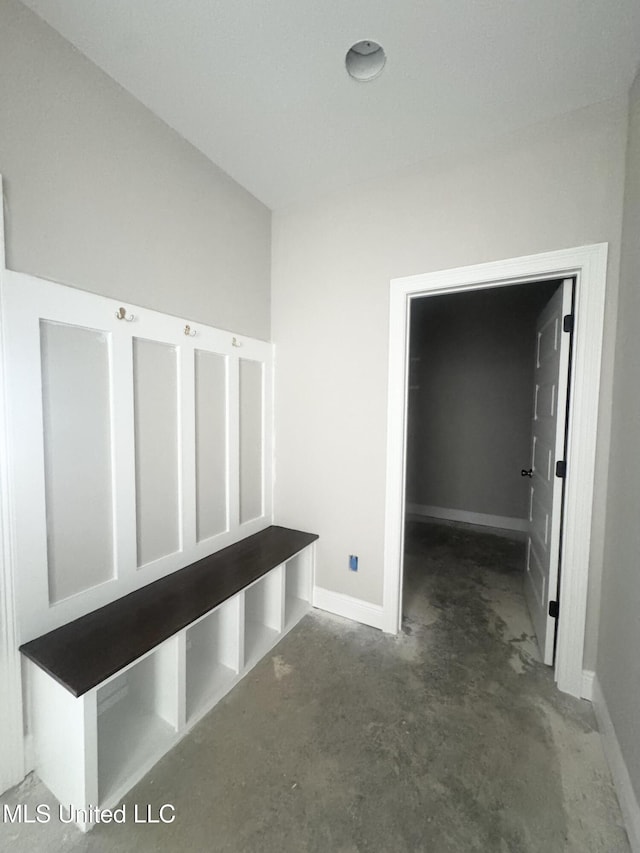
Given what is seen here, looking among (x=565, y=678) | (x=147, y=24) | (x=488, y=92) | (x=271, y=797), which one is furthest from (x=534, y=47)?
(x=271, y=797)

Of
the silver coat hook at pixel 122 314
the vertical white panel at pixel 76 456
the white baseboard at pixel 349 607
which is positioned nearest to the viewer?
the vertical white panel at pixel 76 456

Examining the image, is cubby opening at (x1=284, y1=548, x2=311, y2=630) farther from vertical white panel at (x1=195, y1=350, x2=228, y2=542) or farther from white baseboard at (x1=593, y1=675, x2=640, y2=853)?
white baseboard at (x1=593, y1=675, x2=640, y2=853)

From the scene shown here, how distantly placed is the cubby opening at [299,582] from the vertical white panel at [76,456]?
1.18m

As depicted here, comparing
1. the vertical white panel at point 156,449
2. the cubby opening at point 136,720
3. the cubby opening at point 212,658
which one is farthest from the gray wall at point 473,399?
the cubby opening at point 136,720

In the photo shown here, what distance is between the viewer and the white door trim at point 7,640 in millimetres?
1155

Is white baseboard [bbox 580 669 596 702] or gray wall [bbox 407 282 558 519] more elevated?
gray wall [bbox 407 282 558 519]

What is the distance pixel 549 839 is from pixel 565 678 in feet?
2.43

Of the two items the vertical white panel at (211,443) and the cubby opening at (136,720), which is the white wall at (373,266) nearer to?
the vertical white panel at (211,443)

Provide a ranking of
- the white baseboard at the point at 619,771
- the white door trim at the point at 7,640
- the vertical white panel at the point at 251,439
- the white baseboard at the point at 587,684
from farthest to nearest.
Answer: the vertical white panel at the point at 251,439 → the white baseboard at the point at 587,684 → the white door trim at the point at 7,640 → the white baseboard at the point at 619,771

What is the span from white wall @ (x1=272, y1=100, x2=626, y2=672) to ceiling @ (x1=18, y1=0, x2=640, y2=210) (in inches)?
6.5

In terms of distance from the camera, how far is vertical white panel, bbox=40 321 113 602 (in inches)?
50.9

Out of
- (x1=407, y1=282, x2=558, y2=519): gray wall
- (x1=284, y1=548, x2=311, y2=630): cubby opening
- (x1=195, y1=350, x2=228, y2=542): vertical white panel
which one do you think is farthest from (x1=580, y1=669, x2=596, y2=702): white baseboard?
(x1=407, y1=282, x2=558, y2=519): gray wall

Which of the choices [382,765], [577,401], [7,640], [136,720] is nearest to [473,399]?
[577,401]

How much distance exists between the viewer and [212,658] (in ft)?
5.88
